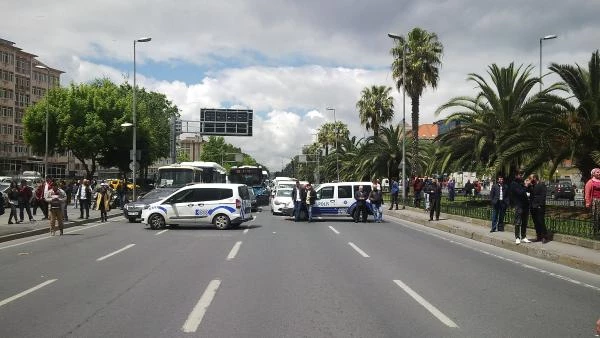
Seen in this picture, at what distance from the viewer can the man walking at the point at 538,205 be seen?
51.5 feet

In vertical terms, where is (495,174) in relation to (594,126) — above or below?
below

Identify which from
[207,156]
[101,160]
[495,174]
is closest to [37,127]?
[101,160]

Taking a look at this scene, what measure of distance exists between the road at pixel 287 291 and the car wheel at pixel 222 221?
17.8ft

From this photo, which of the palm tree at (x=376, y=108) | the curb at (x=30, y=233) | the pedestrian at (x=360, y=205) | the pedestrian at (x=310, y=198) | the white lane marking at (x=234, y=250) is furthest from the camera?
the palm tree at (x=376, y=108)

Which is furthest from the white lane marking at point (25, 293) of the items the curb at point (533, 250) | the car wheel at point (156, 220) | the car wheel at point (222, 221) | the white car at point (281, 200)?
the white car at point (281, 200)

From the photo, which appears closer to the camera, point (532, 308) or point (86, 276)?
point (532, 308)

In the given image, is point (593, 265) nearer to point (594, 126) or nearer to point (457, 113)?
point (594, 126)

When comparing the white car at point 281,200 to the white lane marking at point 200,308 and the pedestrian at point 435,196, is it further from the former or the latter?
the white lane marking at point 200,308

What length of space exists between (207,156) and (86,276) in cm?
12826

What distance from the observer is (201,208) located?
861 inches

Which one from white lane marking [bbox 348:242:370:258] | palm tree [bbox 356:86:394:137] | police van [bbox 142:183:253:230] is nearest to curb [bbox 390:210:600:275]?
white lane marking [bbox 348:242:370:258]

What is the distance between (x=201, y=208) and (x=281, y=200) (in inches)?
363

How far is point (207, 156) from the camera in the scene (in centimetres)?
13738

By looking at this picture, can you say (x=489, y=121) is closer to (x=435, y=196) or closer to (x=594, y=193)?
(x=435, y=196)
